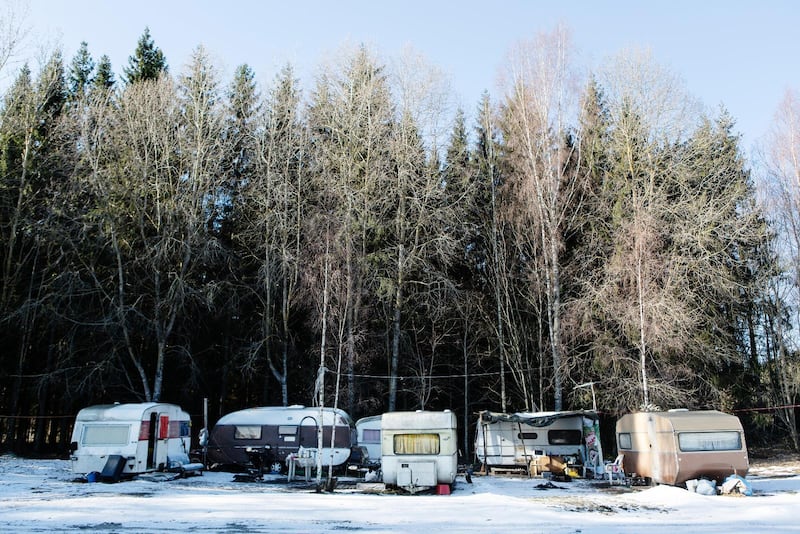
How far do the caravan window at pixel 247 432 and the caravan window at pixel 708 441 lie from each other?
1202 centimetres

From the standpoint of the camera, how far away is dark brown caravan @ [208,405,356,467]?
19.0 metres

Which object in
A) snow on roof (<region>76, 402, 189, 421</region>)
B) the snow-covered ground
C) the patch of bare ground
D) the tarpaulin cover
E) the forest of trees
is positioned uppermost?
the forest of trees

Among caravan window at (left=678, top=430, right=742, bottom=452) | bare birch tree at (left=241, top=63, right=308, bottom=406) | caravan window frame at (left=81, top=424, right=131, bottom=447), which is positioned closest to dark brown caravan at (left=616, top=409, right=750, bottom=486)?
caravan window at (left=678, top=430, right=742, bottom=452)

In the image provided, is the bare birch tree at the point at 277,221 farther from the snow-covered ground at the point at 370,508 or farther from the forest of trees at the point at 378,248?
the snow-covered ground at the point at 370,508

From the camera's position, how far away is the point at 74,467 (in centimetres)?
1634

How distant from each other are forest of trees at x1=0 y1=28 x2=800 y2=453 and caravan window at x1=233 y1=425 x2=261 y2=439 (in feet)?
12.5

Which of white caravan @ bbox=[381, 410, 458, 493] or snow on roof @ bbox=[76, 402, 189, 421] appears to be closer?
white caravan @ bbox=[381, 410, 458, 493]

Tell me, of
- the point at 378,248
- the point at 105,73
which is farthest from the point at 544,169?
the point at 105,73

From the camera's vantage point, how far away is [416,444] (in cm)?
1516

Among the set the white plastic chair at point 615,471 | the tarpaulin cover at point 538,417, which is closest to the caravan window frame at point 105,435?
the tarpaulin cover at point 538,417

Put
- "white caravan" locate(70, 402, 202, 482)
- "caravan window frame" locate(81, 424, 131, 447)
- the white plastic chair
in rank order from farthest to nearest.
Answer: the white plastic chair < "caravan window frame" locate(81, 424, 131, 447) < "white caravan" locate(70, 402, 202, 482)

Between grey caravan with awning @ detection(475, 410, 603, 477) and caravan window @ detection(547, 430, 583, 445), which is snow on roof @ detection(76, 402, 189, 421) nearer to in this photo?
grey caravan with awning @ detection(475, 410, 603, 477)

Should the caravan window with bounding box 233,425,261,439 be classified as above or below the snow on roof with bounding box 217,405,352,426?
below

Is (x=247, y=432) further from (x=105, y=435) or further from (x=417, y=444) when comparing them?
(x=417, y=444)
